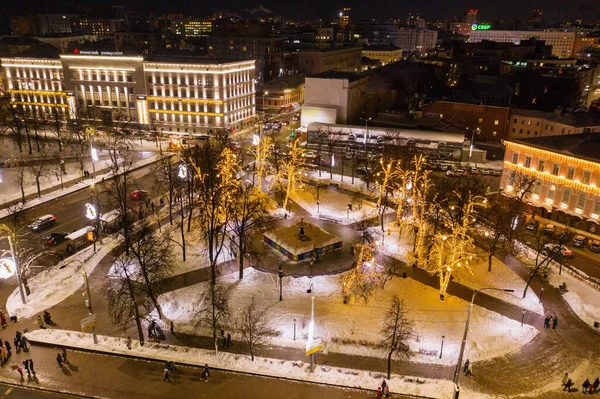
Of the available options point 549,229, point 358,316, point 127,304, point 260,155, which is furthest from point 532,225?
point 127,304

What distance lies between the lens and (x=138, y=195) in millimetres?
63406

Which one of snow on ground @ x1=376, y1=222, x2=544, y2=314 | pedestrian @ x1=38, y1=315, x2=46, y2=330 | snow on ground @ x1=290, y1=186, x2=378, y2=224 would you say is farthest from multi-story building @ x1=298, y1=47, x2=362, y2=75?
pedestrian @ x1=38, y1=315, x2=46, y2=330

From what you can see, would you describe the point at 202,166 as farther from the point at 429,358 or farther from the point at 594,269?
the point at 594,269

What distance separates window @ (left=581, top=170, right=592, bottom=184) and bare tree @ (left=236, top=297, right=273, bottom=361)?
41.2 metres

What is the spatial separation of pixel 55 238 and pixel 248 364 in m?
30.0

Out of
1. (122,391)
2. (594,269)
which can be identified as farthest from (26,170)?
(594,269)

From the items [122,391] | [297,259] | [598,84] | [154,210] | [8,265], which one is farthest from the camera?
[598,84]

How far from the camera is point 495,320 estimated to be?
1497 inches

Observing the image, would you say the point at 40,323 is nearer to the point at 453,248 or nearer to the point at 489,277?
the point at 453,248

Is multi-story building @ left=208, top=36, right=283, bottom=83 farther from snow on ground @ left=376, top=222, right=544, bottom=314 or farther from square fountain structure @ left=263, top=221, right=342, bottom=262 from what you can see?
snow on ground @ left=376, top=222, right=544, bottom=314

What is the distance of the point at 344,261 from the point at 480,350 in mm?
16679

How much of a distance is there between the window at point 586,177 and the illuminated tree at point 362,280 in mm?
28774

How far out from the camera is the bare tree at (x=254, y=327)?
3388 cm

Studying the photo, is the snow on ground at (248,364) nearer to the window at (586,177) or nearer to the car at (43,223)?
the car at (43,223)
